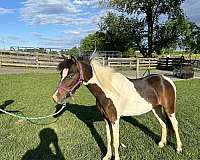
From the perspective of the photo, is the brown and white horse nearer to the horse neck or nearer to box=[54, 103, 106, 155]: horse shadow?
the horse neck

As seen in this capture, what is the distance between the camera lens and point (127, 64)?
33.8m

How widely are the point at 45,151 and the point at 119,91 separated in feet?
6.31

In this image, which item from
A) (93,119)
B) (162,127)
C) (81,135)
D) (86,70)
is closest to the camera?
(86,70)

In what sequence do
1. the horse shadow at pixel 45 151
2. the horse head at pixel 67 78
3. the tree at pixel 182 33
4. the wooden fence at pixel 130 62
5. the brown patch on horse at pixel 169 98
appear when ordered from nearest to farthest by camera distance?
the horse head at pixel 67 78, the horse shadow at pixel 45 151, the brown patch on horse at pixel 169 98, the wooden fence at pixel 130 62, the tree at pixel 182 33

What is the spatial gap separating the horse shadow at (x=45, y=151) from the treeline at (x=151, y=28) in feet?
Answer: 114

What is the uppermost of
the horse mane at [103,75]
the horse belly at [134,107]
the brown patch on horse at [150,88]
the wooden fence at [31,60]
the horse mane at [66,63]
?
the horse mane at [66,63]

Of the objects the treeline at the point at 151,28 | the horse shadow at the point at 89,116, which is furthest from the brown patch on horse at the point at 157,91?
the treeline at the point at 151,28

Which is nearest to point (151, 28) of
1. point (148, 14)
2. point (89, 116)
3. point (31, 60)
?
point (148, 14)

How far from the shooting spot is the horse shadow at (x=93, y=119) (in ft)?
23.5

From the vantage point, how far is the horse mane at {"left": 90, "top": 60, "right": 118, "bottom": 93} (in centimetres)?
561

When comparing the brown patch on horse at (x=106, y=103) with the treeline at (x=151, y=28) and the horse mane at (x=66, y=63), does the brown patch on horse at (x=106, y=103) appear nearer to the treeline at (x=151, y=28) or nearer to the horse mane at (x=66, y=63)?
the horse mane at (x=66, y=63)

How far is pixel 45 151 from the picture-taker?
252 inches

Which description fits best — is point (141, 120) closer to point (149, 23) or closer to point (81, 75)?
point (81, 75)

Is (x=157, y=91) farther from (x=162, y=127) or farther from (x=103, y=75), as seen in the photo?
(x=103, y=75)
